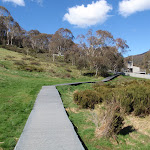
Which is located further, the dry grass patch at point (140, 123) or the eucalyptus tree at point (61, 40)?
the eucalyptus tree at point (61, 40)

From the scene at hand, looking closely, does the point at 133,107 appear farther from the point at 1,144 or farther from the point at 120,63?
the point at 120,63

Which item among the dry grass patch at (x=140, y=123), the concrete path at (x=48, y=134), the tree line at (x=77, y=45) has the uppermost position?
the tree line at (x=77, y=45)

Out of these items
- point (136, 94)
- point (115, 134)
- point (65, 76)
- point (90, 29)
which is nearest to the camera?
point (115, 134)

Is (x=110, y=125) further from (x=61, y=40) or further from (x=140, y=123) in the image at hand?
(x=61, y=40)

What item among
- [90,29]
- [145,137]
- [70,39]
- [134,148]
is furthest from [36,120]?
[70,39]

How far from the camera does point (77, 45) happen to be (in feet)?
164

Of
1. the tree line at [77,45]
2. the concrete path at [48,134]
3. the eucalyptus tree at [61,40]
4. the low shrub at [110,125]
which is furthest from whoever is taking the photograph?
the eucalyptus tree at [61,40]

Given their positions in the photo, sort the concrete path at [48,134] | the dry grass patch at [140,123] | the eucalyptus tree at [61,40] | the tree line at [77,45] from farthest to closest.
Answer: the eucalyptus tree at [61,40] → the tree line at [77,45] → the dry grass patch at [140,123] → the concrete path at [48,134]

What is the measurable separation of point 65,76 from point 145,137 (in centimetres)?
2439

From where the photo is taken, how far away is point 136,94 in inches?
320

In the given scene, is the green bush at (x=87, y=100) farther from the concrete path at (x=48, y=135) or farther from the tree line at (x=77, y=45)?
the tree line at (x=77, y=45)

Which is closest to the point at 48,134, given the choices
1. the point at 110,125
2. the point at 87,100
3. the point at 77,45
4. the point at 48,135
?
the point at 48,135

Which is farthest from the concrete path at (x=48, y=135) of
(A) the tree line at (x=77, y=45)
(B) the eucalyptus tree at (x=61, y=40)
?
(B) the eucalyptus tree at (x=61, y=40)

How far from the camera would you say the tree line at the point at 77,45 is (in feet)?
120
